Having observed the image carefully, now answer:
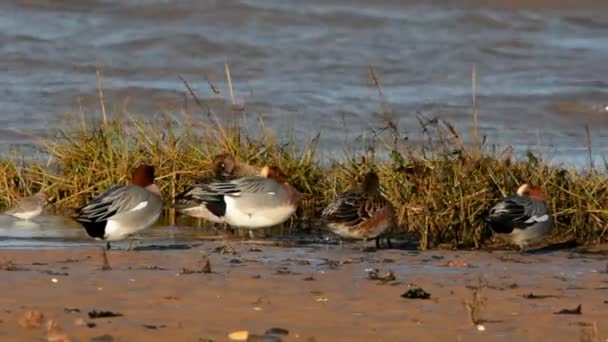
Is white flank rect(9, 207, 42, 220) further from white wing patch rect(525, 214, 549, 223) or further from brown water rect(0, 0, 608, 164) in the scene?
brown water rect(0, 0, 608, 164)

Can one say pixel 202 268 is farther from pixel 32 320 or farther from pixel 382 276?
pixel 32 320

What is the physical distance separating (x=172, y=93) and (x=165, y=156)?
6.56 meters

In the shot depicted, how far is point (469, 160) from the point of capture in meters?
9.96

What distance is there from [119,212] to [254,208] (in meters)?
1.07

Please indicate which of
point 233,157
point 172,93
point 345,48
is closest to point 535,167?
point 233,157

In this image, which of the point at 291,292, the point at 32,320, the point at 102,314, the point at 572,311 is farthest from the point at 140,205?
the point at 572,311

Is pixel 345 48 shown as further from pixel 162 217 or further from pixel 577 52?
pixel 162 217

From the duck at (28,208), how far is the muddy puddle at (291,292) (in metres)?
0.47

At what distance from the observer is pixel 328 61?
19969 millimetres

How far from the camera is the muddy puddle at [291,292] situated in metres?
6.54

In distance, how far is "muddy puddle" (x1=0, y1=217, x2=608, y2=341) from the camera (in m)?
6.54

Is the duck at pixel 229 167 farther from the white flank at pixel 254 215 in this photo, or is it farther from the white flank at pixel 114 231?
the white flank at pixel 114 231

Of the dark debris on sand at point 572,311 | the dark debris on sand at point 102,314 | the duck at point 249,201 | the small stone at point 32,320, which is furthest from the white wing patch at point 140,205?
the dark debris on sand at point 572,311

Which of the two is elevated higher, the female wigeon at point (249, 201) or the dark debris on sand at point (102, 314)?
the female wigeon at point (249, 201)
